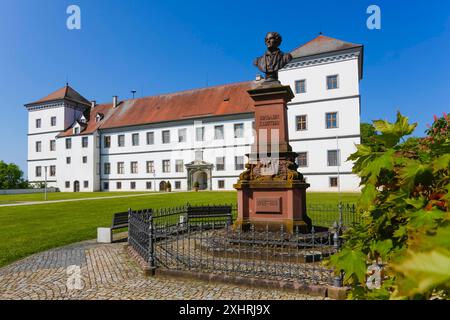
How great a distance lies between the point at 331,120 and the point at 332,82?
4.07 meters

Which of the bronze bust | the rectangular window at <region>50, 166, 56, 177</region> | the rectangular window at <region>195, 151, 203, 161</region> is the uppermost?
the bronze bust

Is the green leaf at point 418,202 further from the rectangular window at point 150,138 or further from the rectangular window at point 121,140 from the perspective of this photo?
the rectangular window at point 121,140

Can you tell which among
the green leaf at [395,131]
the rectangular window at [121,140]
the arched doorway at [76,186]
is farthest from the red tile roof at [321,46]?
the arched doorway at [76,186]

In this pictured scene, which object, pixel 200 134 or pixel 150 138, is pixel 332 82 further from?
pixel 150 138

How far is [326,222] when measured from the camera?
13.0m

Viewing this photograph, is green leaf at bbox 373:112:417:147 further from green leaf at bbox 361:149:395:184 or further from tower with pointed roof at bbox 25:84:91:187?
tower with pointed roof at bbox 25:84:91:187

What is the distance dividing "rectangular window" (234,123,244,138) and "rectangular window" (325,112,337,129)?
1039 centimetres

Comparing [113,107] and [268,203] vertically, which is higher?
[113,107]

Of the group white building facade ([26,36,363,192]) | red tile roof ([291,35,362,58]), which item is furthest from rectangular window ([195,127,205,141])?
red tile roof ([291,35,362,58])

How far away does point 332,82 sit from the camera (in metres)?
33.0

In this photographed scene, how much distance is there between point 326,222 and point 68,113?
164ft

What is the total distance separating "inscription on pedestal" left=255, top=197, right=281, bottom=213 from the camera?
852 centimetres
